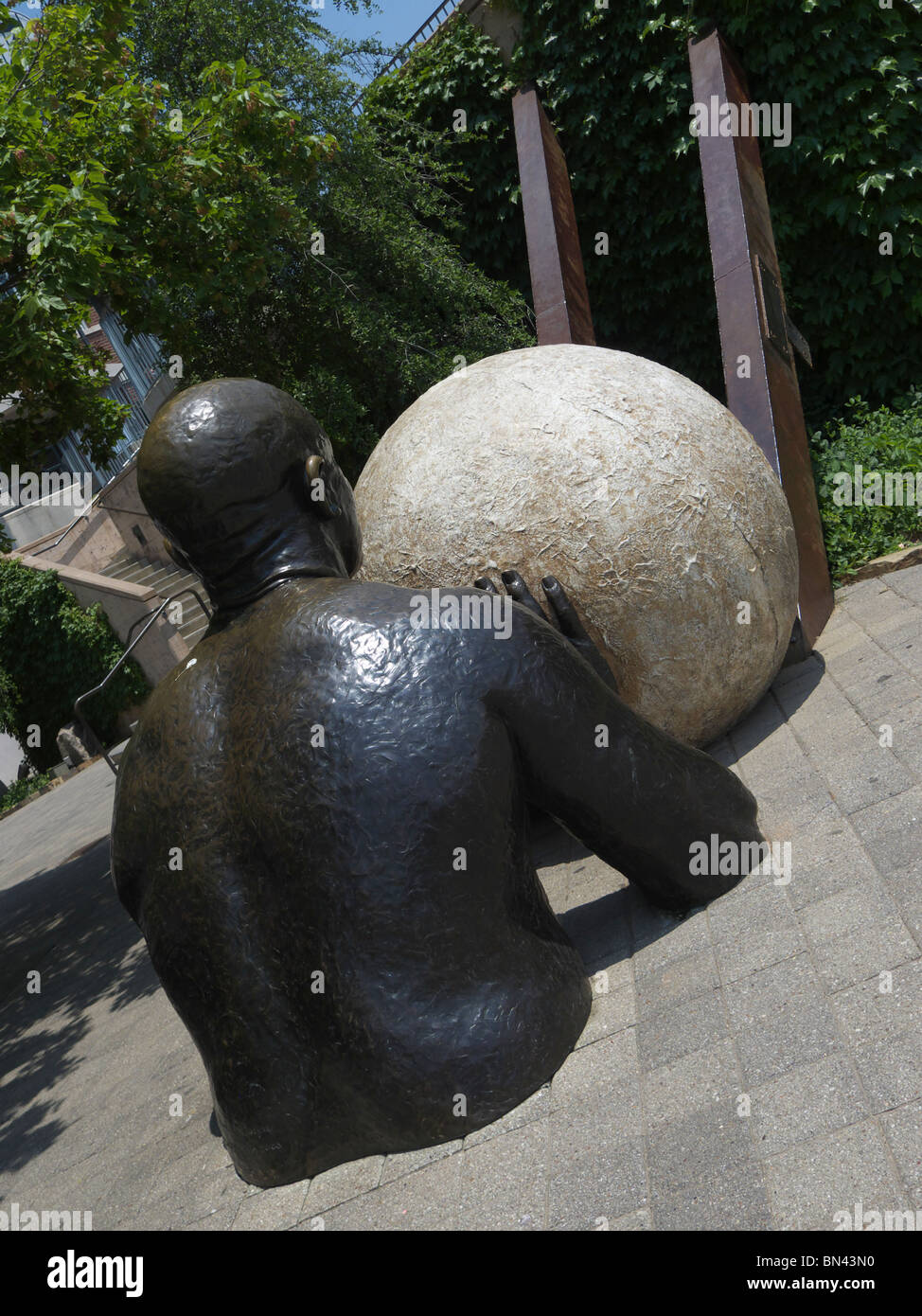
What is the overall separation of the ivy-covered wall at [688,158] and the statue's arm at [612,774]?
795 centimetres

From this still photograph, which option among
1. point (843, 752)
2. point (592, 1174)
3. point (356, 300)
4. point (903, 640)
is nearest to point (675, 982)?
point (592, 1174)

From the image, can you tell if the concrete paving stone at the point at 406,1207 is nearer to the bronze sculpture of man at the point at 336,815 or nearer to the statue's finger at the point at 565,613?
the bronze sculpture of man at the point at 336,815

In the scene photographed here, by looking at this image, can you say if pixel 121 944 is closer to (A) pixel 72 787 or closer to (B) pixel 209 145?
(B) pixel 209 145

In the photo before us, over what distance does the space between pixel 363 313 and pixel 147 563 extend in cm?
1006

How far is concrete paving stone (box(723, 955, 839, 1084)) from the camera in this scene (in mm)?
2564

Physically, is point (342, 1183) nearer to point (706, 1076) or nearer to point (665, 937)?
point (706, 1076)

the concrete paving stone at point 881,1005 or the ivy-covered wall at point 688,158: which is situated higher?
the ivy-covered wall at point 688,158

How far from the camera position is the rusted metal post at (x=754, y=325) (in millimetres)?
5605

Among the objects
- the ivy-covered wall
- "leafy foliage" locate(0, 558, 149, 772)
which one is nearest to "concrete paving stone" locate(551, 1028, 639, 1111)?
the ivy-covered wall

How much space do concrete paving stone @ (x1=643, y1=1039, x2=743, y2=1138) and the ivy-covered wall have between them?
28.5 ft

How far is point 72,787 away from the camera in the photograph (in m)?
16.0

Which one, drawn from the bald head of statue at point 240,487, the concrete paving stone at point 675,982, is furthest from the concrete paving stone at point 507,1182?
the bald head of statue at point 240,487

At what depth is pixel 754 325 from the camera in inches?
236

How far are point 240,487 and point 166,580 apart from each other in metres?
16.5
